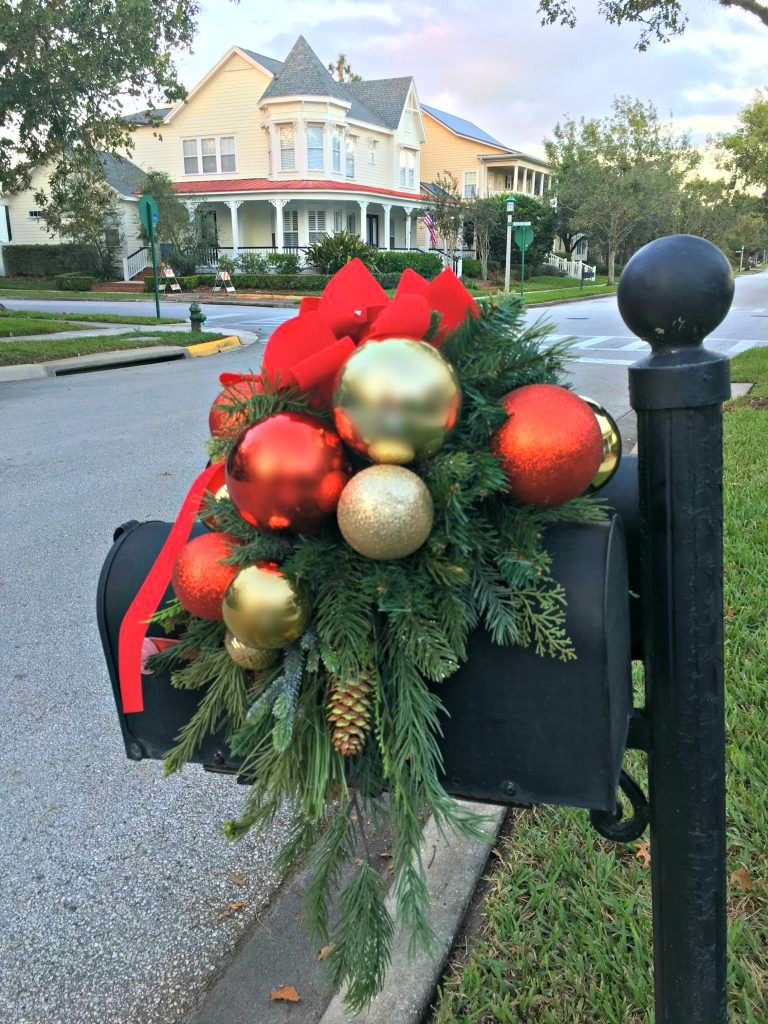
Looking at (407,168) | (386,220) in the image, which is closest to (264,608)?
(386,220)

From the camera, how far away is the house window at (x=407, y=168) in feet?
131

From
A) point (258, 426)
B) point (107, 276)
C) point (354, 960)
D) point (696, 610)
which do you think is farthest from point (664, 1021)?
point (107, 276)

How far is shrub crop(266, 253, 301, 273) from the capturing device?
31562mm

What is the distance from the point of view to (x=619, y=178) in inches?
1741

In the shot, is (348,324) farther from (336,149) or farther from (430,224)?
(430,224)

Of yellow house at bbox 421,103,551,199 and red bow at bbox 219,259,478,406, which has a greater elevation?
yellow house at bbox 421,103,551,199

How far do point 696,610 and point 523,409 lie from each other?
13.8 inches

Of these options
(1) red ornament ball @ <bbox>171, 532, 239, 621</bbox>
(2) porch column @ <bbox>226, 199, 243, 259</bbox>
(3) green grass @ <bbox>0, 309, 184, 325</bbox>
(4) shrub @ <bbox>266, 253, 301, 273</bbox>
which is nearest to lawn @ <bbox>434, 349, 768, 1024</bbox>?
(1) red ornament ball @ <bbox>171, 532, 239, 621</bbox>

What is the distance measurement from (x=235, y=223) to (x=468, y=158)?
17.9m

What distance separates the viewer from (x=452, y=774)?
983mm

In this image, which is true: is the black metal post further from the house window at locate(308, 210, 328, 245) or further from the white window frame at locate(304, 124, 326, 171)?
the house window at locate(308, 210, 328, 245)

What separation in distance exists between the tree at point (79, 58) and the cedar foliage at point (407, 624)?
593 inches

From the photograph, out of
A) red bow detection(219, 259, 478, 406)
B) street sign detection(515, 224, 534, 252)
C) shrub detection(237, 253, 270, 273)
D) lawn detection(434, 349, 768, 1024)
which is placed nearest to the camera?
red bow detection(219, 259, 478, 406)

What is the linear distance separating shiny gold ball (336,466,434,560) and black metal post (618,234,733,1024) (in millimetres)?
339
